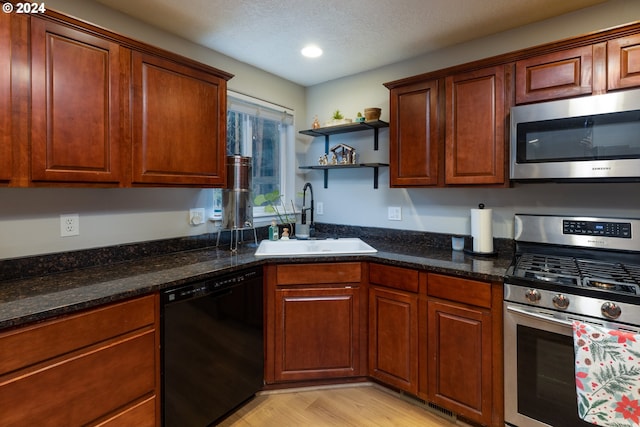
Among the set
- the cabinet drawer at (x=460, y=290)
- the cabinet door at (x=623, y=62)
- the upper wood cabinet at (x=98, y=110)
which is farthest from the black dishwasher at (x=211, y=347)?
the cabinet door at (x=623, y=62)

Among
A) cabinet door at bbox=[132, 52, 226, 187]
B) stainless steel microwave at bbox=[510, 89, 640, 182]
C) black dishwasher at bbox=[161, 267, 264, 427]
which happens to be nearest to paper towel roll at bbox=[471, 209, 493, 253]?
stainless steel microwave at bbox=[510, 89, 640, 182]

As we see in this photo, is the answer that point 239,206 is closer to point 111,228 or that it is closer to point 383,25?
point 111,228

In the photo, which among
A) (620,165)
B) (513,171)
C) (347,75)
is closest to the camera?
(620,165)

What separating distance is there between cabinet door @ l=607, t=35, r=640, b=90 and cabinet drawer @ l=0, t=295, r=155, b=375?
8.12 ft

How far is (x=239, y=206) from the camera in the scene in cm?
229

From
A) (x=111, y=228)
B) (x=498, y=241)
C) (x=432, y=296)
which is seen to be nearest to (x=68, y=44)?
(x=111, y=228)

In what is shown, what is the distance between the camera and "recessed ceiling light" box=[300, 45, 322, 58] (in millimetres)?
2362

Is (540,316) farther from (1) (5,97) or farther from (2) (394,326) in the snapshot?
(1) (5,97)

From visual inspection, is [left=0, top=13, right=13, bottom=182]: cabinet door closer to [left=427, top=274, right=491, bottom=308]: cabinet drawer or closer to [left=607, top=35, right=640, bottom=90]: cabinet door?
[left=427, top=274, right=491, bottom=308]: cabinet drawer

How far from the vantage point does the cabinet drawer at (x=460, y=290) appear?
1.70 meters

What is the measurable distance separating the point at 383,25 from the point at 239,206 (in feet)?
4.99

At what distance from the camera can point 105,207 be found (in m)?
1.88

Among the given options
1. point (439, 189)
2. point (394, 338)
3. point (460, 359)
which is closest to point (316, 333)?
point (394, 338)

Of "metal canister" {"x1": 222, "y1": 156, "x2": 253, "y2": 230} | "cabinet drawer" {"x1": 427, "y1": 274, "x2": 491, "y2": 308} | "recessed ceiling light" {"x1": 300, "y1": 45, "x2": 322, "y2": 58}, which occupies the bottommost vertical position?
"cabinet drawer" {"x1": 427, "y1": 274, "x2": 491, "y2": 308}
